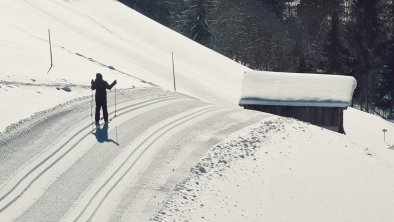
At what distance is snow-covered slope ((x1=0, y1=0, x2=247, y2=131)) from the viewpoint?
1989cm

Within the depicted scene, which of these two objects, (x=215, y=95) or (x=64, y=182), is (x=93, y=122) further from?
(x=215, y=95)

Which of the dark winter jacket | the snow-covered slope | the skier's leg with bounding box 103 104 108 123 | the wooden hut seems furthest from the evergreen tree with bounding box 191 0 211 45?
the dark winter jacket

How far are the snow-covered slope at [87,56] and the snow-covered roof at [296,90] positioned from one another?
165 inches

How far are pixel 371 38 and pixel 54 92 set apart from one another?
58063mm

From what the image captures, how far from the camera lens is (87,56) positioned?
94.8 ft

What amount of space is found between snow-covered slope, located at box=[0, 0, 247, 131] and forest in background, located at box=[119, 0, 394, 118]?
1956 cm

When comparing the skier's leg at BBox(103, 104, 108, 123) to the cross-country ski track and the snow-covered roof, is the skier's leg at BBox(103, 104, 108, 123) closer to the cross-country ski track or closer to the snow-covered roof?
the cross-country ski track

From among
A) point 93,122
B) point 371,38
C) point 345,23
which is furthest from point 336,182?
point 345,23

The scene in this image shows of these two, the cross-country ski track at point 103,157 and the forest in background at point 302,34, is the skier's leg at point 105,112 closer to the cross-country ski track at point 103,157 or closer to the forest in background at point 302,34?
the cross-country ski track at point 103,157

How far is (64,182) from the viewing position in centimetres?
1360

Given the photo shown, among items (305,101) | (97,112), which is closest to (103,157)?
(97,112)

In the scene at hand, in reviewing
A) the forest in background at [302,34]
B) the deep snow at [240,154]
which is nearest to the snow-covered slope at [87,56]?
the deep snow at [240,154]

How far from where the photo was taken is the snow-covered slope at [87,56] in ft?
65.3

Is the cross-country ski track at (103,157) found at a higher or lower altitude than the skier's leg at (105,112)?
lower
